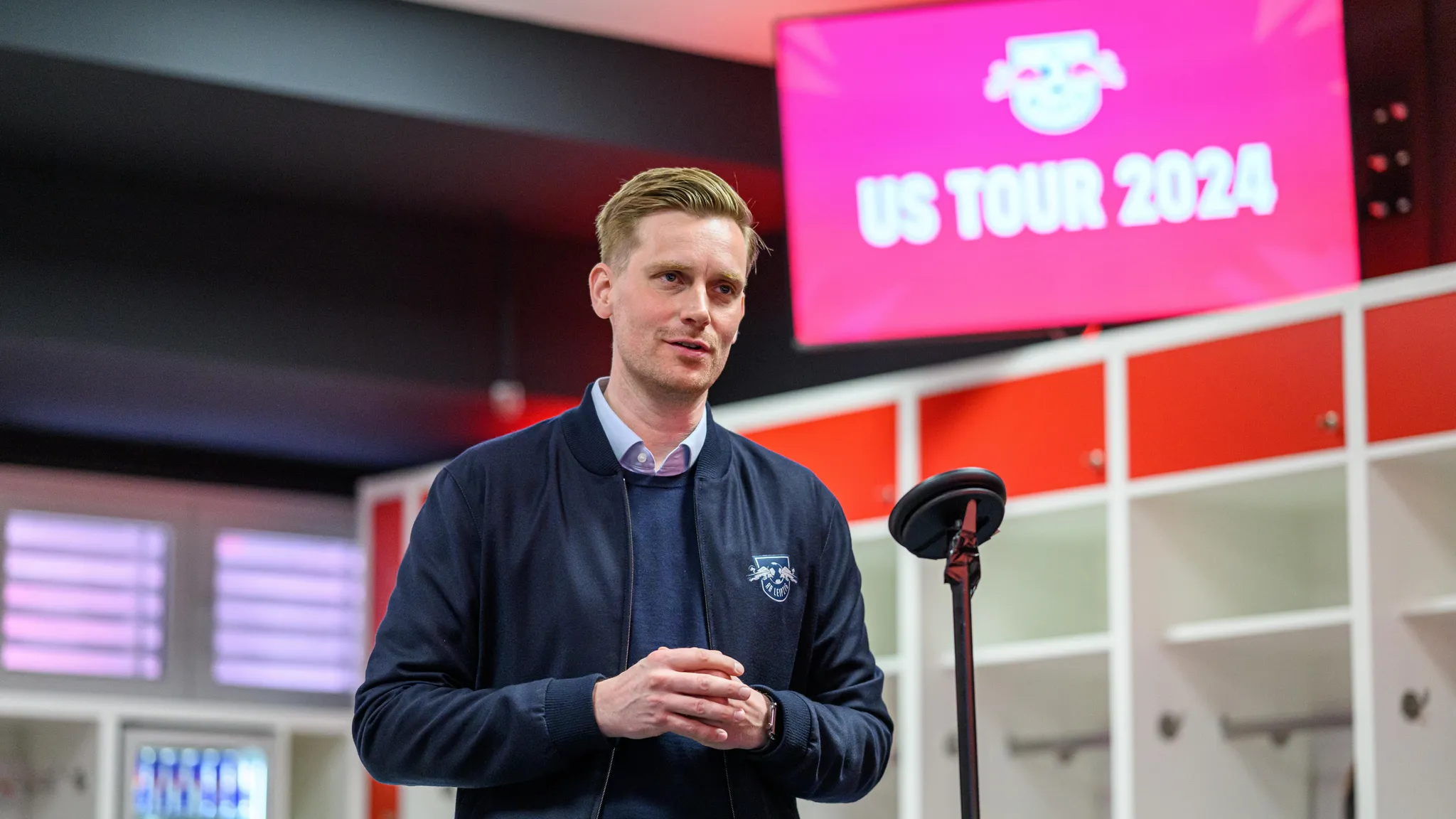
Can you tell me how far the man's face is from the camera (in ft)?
5.74

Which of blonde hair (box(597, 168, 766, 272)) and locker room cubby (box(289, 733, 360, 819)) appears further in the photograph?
locker room cubby (box(289, 733, 360, 819))

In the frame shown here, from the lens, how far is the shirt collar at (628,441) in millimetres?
1804

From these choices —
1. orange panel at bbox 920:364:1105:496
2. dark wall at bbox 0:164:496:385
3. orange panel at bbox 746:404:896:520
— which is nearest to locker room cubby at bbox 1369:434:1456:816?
orange panel at bbox 920:364:1105:496

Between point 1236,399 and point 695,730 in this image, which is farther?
point 1236,399

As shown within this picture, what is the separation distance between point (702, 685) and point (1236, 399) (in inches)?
96.4

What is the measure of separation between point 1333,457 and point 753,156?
6.16 feet

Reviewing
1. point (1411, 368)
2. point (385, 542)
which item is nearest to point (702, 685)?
point (1411, 368)

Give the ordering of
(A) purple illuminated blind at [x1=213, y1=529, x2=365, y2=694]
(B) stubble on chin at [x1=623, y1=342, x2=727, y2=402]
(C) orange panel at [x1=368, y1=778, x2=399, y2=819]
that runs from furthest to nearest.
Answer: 1. (A) purple illuminated blind at [x1=213, y1=529, x2=365, y2=694]
2. (C) orange panel at [x1=368, y1=778, x2=399, y2=819]
3. (B) stubble on chin at [x1=623, y1=342, x2=727, y2=402]

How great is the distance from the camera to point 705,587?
1739 millimetres

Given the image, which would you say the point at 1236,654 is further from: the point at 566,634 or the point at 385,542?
the point at 385,542

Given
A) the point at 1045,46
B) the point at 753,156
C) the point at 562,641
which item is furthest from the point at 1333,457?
the point at 562,641

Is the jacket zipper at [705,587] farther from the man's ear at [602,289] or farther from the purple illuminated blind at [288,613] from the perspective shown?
the purple illuminated blind at [288,613]

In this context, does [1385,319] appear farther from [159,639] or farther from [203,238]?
[159,639]

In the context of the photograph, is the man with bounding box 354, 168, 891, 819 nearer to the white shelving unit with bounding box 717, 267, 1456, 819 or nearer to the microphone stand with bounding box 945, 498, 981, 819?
the microphone stand with bounding box 945, 498, 981, 819
